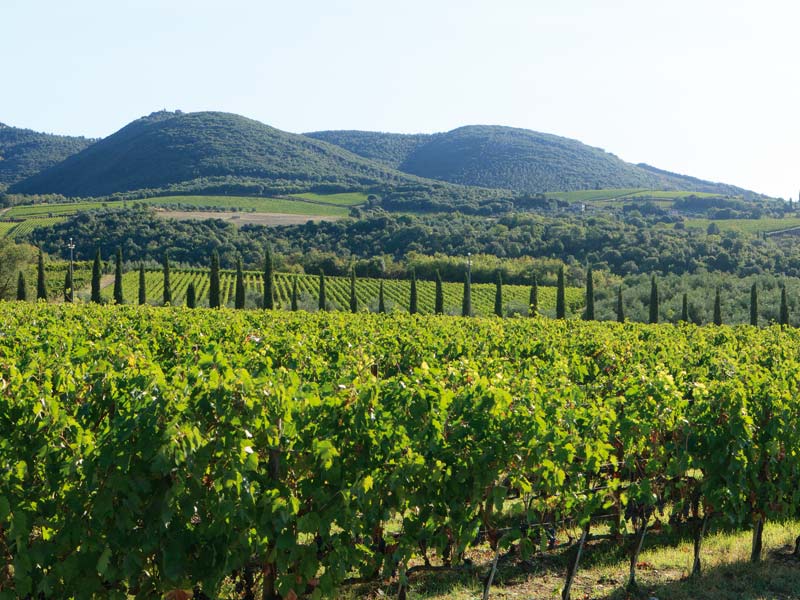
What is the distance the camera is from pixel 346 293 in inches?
2832

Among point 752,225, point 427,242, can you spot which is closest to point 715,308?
point 427,242

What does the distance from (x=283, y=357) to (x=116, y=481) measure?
7028mm

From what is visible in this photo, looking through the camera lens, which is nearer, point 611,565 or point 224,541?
point 224,541

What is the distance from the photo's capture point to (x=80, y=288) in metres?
73.0

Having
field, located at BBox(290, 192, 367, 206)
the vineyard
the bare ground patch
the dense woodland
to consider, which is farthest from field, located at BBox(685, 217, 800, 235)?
the vineyard

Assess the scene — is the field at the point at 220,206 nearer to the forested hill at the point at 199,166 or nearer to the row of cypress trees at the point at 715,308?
the forested hill at the point at 199,166

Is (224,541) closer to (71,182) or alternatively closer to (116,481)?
(116,481)

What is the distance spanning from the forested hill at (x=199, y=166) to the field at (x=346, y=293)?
81.9 meters

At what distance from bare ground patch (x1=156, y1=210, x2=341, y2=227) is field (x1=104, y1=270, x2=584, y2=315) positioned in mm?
36152

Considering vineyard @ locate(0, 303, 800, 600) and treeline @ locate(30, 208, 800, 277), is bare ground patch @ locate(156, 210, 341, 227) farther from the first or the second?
vineyard @ locate(0, 303, 800, 600)

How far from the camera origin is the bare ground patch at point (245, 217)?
380ft

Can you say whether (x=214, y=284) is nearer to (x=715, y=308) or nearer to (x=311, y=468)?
(x=715, y=308)

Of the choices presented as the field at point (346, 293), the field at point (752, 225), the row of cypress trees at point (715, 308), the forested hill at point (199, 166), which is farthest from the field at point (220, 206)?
the row of cypress trees at point (715, 308)

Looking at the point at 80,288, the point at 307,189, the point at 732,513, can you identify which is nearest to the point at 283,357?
the point at 732,513
